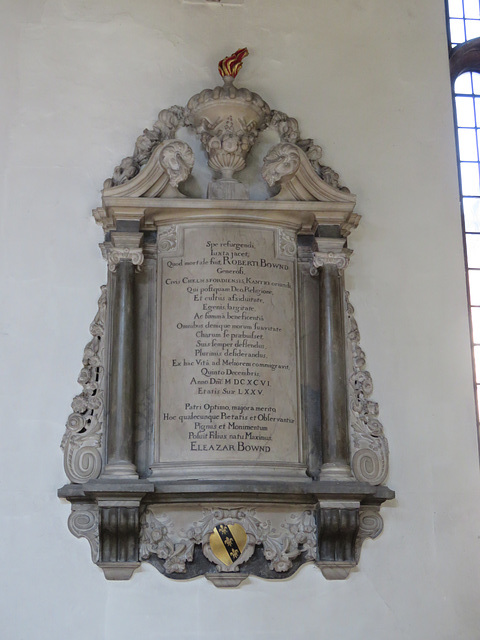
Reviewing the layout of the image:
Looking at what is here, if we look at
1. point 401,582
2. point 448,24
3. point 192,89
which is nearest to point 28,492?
point 401,582

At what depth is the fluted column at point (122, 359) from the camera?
6.14 m

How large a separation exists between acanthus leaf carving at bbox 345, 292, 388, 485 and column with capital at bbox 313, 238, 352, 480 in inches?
4.5

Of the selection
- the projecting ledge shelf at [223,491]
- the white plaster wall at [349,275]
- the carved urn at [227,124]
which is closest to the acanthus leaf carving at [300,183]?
the carved urn at [227,124]

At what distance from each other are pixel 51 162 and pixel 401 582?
3662 mm

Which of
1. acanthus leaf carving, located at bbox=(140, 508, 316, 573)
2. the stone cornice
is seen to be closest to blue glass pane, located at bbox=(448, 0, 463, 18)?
the stone cornice

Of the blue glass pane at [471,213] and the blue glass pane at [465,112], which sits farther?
the blue glass pane at [465,112]

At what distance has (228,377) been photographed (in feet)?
20.8

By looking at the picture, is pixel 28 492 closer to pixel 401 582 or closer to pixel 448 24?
pixel 401 582

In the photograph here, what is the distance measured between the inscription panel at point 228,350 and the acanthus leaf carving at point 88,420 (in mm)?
407

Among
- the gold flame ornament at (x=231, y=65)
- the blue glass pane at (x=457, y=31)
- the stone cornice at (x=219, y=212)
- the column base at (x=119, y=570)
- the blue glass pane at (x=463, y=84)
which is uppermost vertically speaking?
the blue glass pane at (x=457, y=31)

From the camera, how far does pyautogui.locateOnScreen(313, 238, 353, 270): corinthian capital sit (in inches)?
261

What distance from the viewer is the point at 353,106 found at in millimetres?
7273

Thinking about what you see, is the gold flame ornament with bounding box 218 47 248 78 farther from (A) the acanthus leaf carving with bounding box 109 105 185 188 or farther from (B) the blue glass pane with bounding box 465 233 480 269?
(B) the blue glass pane with bounding box 465 233 480 269

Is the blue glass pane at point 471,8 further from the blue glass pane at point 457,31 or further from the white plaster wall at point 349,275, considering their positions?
the white plaster wall at point 349,275
